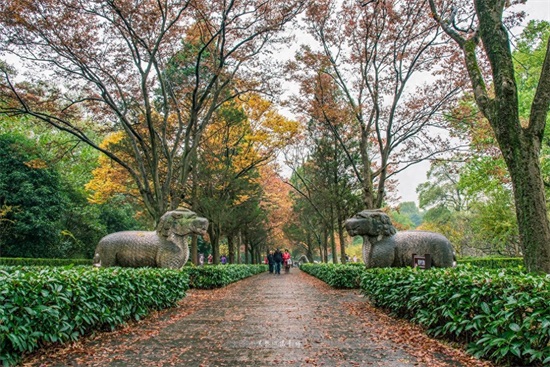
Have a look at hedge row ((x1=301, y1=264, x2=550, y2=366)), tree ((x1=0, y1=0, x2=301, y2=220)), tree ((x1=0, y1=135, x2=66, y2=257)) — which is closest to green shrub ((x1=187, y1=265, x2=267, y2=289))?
tree ((x1=0, y1=0, x2=301, y2=220))

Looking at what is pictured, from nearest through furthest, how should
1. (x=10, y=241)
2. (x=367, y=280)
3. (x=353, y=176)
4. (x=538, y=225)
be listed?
(x=538, y=225) < (x=367, y=280) < (x=353, y=176) < (x=10, y=241)

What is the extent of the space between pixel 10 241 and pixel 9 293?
20.7 meters

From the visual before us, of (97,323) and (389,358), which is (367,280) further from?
(97,323)

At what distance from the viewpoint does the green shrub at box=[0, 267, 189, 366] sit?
3.71 meters

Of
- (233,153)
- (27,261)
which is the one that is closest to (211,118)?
(233,153)

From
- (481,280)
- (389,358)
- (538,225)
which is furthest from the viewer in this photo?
(538,225)

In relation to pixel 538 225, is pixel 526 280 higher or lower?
lower

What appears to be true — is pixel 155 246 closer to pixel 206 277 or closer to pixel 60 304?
Answer: pixel 206 277

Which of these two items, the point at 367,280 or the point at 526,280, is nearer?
the point at 526,280

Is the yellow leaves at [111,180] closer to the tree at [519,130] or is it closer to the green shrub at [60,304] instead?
the green shrub at [60,304]

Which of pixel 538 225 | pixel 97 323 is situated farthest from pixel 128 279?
pixel 538 225

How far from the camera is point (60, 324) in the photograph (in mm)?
4379

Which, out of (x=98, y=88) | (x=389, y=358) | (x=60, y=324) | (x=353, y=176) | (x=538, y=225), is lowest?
(x=389, y=358)

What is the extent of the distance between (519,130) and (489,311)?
2788 mm
